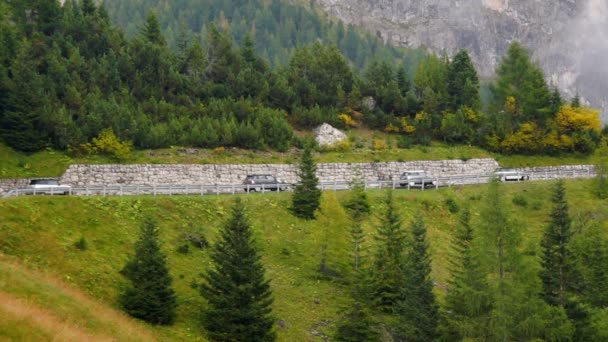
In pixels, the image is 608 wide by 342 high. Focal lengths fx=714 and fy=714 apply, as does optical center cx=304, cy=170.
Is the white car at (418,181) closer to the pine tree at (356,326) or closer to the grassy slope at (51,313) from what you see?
the pine tree at (356,326)

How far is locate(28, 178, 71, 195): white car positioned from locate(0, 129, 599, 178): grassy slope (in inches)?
152

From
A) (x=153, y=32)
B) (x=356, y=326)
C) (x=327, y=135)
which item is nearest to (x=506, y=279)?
(x=356, y=326)

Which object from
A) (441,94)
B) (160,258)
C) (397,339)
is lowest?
(397,339)

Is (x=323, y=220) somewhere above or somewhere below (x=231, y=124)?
below

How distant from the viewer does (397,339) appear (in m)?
36.4

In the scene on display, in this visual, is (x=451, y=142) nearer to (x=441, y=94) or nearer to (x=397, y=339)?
(x=441, y=94)

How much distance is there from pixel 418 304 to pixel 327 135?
39988mm

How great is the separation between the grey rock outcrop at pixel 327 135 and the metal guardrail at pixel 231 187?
41.5ft

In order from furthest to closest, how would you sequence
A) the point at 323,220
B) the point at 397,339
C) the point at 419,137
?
the point at 419,137
the point at 323,220
the point at 397,339

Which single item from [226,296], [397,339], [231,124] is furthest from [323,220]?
[231,124]

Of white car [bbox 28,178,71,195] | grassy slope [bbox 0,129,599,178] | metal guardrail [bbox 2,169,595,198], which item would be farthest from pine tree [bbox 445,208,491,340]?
grassy slope [bbox 0,129,599,178]

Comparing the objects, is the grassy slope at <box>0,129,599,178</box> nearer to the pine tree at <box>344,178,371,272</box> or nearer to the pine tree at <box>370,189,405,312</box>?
the pine tree at <box>344,178,371,272</box>

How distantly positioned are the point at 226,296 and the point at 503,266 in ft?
40.8

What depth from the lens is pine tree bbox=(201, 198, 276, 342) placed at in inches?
1240
